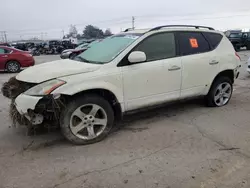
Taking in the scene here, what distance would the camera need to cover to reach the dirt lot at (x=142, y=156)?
285 centimetres

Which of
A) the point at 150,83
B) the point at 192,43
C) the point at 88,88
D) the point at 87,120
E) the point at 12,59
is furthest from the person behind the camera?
the point at 12,59

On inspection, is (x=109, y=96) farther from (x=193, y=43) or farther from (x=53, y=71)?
(x=193, y=43)

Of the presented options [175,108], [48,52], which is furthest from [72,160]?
[48,52]

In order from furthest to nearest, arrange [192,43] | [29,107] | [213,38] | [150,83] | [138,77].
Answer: [213,38] → [192,43] → [150,83] → [138,77] → [29,107]

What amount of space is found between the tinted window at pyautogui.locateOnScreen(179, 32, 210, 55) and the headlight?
7.61 ft

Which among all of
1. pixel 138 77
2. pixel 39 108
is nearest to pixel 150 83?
pixel 138 77

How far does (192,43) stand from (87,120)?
8.25 ft

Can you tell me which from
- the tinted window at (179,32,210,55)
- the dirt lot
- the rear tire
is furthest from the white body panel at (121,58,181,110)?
the rear tire

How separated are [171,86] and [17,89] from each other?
2.53 m

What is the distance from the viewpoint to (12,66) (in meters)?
12.8

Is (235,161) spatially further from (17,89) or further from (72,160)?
(17,89)

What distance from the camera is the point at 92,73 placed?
3648 millimetres

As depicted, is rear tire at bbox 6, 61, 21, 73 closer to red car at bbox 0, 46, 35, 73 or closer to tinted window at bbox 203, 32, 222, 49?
red car at bbox 0, 46, 35, 73

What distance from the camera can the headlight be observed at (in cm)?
336
